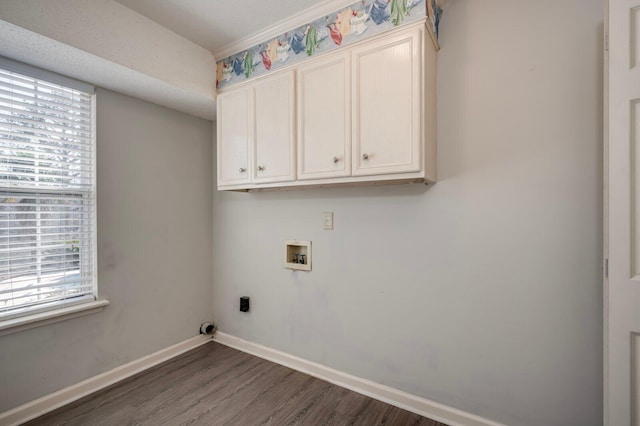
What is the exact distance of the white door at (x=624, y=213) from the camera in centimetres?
112

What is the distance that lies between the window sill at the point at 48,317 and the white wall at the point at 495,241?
1.66 metres

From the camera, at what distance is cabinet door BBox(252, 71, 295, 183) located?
2.01 meters

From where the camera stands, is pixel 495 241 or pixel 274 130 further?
pixel 274 130

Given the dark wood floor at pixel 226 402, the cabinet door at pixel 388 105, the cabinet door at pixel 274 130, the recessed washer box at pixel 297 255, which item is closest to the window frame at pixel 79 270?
the dark wood floor at pixel 226 402

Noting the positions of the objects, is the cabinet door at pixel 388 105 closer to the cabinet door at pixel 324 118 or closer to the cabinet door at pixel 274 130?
the cabinet door at pixel 324 118

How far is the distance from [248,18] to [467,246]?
2.00 metres

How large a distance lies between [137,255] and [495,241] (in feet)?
8.32

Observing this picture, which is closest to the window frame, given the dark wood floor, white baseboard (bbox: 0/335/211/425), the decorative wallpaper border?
white baseboard (bbox: 0/335/211/425)

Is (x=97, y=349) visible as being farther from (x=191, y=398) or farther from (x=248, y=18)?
(x=248, y=18)

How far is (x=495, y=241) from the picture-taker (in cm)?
163

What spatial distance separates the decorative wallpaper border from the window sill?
1.88 m

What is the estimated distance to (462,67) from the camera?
1708mm

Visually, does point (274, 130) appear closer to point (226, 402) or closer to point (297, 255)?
point (297, 255)

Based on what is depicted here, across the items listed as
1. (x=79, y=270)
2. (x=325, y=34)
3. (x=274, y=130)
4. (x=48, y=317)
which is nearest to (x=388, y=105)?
(x=325, y=34)
